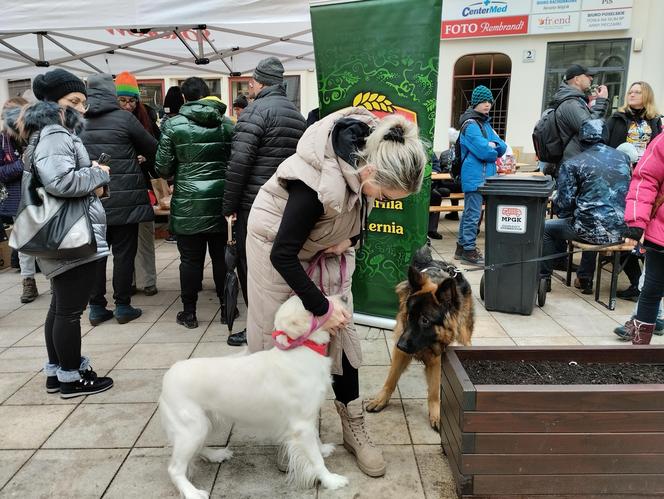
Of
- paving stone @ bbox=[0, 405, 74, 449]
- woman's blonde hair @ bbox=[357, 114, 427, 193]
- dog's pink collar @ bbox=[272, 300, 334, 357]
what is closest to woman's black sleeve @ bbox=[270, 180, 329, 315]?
dog's pink collar @ bbox=[272, 300, 334, 357]

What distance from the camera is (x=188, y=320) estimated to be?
4730 millimetres

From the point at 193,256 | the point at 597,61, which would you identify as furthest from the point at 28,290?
the point at 597,61

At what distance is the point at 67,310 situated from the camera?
3176mm

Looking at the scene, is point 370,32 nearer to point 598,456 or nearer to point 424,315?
point 424,315

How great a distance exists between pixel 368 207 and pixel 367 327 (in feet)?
8.17

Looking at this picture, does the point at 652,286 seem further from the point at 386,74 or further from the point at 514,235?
the point at 386,74

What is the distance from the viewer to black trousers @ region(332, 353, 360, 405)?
2713 mm

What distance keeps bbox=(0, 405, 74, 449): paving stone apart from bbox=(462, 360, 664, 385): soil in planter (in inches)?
98.1

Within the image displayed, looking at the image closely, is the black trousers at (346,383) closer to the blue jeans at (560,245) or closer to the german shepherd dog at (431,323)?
the german shepherd dog at (431,323)

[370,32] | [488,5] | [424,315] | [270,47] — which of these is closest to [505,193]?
[370,32]

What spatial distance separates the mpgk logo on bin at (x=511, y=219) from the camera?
4.72 meters

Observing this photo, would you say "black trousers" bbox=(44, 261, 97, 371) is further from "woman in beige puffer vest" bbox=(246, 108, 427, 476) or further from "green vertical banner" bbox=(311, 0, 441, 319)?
"green vertical banner" bbox=(311, 0, 441, 319)

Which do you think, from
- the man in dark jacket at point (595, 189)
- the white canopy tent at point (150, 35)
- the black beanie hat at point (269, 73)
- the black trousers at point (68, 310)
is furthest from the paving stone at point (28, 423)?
the man in dark jacket at point (595, 189)

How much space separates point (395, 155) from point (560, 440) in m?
1.43
